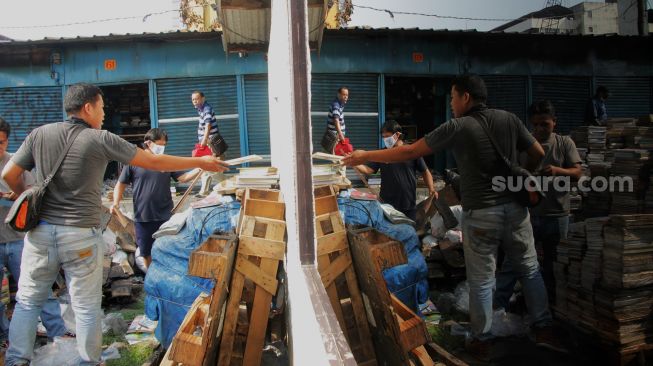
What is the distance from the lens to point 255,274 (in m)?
2.64

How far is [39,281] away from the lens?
10.0ft

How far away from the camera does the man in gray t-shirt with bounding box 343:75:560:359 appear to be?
130 inches

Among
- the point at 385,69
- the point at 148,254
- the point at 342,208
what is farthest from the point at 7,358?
the point at 385,69

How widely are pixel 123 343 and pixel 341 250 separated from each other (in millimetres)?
2736

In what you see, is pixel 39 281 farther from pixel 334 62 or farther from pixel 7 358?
pixel 334 62

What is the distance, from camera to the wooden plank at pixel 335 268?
2.61 metres

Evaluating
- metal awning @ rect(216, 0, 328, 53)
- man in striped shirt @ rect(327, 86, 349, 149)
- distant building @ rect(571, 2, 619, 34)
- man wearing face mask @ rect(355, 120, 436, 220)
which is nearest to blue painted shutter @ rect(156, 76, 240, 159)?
man in striped shirt @ rect(327, 86, 349, 149)

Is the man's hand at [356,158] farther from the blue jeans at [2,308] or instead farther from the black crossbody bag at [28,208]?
the blue jeans at [2,308]

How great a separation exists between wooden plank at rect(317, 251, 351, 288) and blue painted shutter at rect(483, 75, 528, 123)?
27.2ft

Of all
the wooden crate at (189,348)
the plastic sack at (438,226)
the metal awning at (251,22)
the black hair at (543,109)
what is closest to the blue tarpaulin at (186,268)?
the wooden crate at (189,348)

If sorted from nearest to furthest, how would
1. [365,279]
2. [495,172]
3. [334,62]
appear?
[365,279] < [495,172] < [334,62]

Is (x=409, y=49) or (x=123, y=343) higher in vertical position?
(x=409, y=49)

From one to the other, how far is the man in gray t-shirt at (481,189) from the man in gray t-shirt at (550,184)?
0.80m

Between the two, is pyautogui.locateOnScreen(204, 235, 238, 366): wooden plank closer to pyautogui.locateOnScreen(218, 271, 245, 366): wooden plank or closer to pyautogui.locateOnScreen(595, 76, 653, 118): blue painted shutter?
pyautogui.locateOnScreen(218, 271, 245, 366): wooden plank
